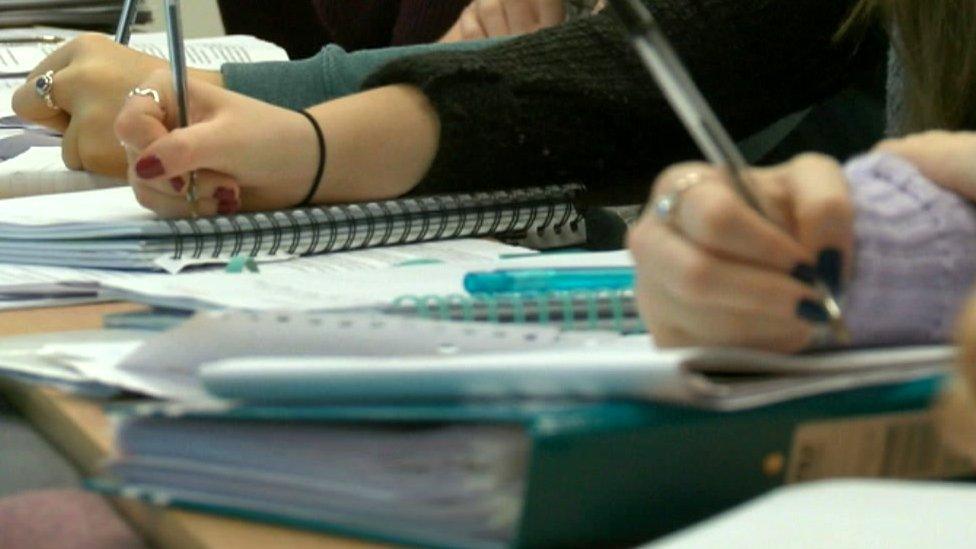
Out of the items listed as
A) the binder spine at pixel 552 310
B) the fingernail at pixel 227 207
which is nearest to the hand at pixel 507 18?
the fingernail at pixel 227 207

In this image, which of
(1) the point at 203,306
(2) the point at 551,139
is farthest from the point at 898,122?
(1) the point at 203,306

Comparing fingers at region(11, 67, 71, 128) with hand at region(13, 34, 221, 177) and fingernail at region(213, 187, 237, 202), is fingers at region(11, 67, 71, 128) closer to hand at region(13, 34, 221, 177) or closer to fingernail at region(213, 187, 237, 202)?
hand at region(13, 34, 221, 177)

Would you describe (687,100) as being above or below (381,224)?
above

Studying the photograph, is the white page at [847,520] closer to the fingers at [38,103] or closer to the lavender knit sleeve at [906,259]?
the lavender knit sleeve at [906,259]

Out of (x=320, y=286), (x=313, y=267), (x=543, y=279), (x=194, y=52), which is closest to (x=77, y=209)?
(x=313, y=267)

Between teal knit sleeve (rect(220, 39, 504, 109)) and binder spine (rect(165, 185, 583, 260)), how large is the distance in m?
0.21

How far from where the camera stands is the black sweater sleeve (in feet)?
3.35

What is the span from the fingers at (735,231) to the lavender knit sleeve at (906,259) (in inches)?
1.0

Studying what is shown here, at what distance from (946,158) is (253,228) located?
18.7 inches

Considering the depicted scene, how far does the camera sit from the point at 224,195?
929 mm

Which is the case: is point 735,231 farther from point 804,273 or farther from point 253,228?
point 253,228

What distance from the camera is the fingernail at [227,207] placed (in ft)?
3.05

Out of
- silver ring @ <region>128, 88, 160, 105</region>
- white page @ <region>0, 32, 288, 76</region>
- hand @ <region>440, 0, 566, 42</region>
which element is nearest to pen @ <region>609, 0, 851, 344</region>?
silver ring @ <region>128, 88, 160, 105</region>

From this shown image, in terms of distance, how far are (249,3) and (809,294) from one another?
222cm
